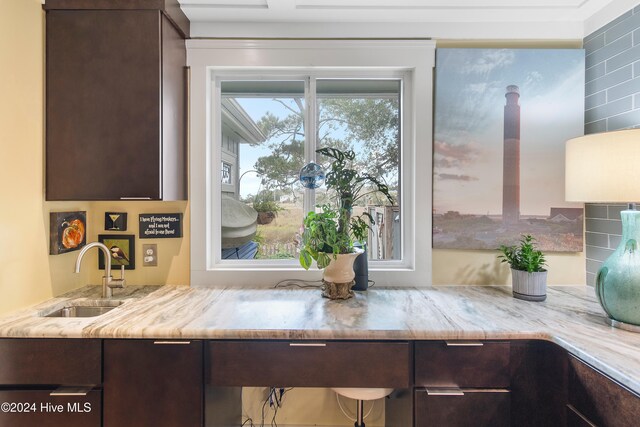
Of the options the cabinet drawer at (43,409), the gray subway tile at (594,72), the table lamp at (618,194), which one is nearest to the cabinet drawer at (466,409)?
the table lamp at (618,194)

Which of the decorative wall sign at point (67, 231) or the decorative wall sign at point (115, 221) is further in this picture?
the decorative wall sign at point (115, 221)

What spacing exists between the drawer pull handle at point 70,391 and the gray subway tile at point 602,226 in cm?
256

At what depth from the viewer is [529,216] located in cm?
177

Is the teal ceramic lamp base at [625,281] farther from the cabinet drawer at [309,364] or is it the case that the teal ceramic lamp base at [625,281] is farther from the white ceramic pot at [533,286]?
the cabinet drawer at [309,364]

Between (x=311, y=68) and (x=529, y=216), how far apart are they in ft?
5.09

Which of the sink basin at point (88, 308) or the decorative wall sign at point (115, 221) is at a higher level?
the decorative wall sign at point (115, 221)

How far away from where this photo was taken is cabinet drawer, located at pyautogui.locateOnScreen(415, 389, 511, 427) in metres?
1.16

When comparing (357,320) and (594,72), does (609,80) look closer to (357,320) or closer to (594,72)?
(594,72)

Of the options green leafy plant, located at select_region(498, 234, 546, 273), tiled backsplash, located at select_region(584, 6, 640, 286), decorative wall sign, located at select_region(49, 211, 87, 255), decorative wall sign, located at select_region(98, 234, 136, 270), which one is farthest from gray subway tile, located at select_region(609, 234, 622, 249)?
→ decorative wall sign, located at select_region(49, 211, 87, 255)

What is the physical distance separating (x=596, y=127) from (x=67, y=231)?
295cm

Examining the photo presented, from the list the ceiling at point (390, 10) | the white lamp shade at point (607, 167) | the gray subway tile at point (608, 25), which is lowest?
the white lamp shade at point (607, 167)

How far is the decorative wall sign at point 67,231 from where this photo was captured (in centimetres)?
153

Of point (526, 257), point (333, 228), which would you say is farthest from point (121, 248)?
point (526, 257)

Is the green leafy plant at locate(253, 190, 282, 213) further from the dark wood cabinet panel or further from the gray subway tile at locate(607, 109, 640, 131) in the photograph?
the gray subway tile at locate(607, 109, 640, 131)
